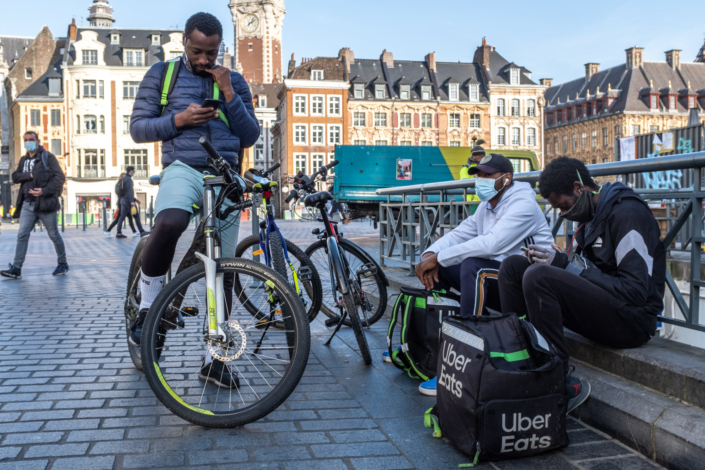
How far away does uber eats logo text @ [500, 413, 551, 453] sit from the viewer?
2.88 meters

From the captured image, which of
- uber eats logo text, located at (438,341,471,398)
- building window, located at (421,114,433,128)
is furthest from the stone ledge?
building window, located at (421,114,433,128)

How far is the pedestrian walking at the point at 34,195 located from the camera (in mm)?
9852

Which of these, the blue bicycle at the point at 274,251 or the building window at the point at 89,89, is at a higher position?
the building window at the point at 89,89

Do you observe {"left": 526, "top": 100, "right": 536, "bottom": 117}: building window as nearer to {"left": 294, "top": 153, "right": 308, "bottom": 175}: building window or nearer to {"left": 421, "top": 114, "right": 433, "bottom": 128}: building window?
{"left": 421, "top": 114, "right": 433, "bottom": 128}: building window

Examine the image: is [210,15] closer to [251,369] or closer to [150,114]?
[150,114]

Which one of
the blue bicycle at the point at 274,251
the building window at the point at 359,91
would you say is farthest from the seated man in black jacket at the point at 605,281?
the building window at the point at 359,91

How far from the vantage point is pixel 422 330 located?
4285 mm

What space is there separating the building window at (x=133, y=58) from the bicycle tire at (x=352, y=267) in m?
58.1

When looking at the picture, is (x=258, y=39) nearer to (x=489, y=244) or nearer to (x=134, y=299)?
(x=134, y=299)

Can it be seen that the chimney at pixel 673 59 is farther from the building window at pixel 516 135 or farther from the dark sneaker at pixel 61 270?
the dark sneaker at pixel 61 270

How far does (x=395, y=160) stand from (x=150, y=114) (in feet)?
60.5

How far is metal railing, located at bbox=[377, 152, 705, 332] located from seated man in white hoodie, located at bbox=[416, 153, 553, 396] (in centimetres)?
51

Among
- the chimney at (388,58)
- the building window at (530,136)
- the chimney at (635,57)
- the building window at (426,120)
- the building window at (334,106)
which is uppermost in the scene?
the chimney at (635,57)

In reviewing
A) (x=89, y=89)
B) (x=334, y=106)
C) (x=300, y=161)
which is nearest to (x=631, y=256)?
(x=300, y=161)
